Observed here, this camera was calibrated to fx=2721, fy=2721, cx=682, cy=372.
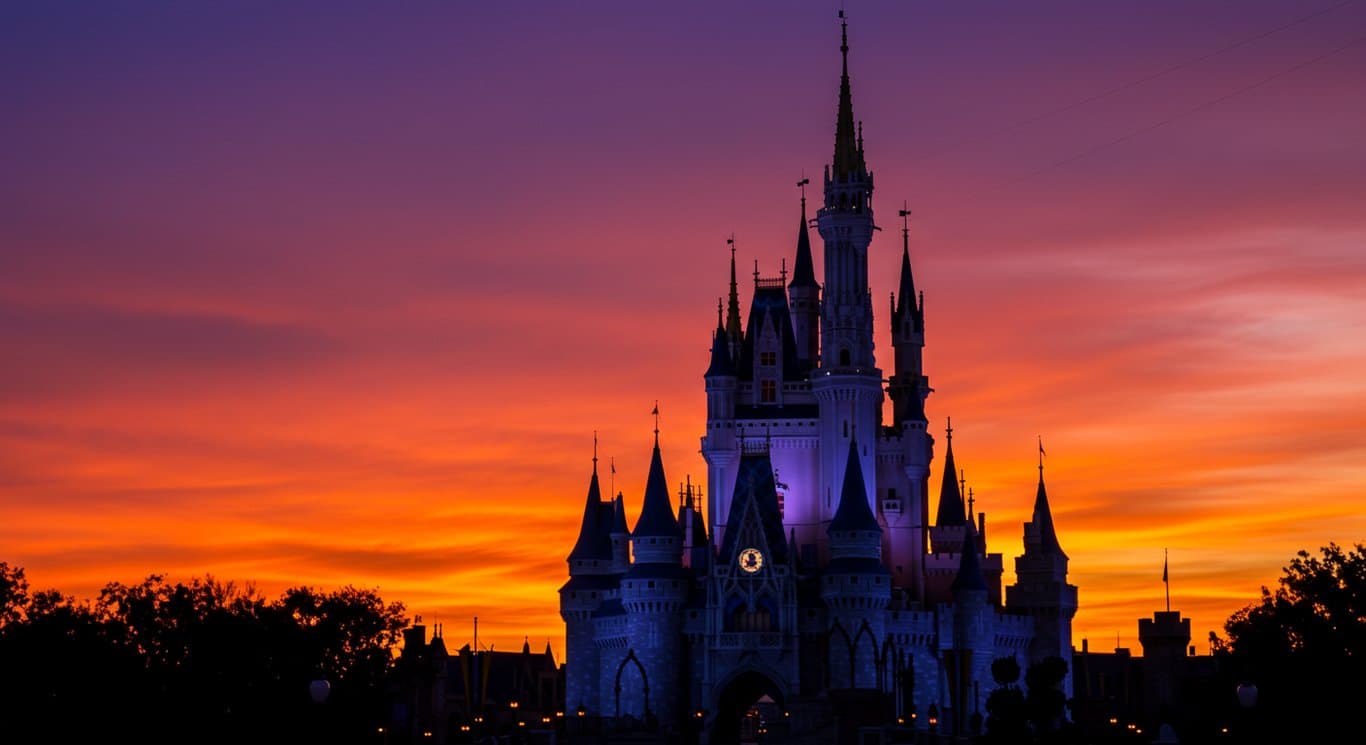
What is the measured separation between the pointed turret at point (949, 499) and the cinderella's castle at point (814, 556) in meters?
0.14

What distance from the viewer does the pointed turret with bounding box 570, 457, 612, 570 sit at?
7274 inches

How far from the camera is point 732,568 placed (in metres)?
172

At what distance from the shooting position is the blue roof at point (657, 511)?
6929 inches

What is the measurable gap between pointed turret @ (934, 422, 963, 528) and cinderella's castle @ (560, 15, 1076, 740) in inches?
5.5

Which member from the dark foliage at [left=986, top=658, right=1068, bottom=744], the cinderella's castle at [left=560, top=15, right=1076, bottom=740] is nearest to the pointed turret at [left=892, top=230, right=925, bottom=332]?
the cinderella's castle at [left=560, top=15, right=1076, bottom=740]

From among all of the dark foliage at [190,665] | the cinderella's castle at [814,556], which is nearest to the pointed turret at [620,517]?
the cinderella's castle at [814,556]

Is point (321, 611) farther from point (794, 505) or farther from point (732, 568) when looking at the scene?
point (794, 505)

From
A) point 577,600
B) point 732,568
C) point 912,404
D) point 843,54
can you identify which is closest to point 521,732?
point 577,600

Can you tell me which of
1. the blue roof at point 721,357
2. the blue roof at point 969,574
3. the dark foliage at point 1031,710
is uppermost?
the blue roof at point 721,357

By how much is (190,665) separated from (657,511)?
45244 millimetres

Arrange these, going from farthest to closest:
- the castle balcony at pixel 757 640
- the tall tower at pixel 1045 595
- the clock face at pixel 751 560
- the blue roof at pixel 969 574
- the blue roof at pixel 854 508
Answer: the tall tower at pixel 1045 595 → the blue roof at pixel 969 574 → the blue roof at pixel 854 508 → the clock face at pixel 751 560 → the castle balcony at pixel 757 640

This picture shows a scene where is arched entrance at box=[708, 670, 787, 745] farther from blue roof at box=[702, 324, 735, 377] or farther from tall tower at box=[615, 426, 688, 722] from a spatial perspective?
blue roof at box=[702, 324, 735, 377]

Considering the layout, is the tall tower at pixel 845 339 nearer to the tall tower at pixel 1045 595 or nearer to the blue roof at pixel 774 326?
the blue roof at pixel 774 326

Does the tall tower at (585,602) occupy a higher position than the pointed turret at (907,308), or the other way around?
the pointed turret at (907,308)
